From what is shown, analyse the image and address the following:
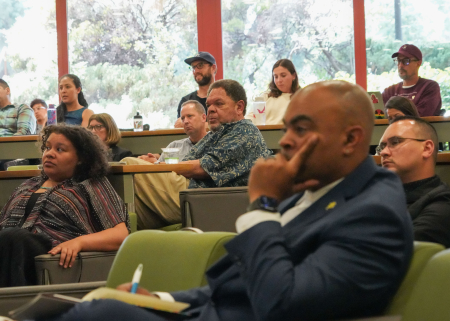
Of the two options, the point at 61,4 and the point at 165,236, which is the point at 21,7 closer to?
the point at 61,4

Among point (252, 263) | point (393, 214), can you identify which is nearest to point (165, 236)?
point (252, 263)

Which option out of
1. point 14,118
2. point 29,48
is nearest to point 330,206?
point 14,118

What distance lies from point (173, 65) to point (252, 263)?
281 inches

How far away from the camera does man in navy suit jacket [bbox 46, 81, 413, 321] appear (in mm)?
1015

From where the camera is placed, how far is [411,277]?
1.08 metres

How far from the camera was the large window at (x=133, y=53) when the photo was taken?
7.95m

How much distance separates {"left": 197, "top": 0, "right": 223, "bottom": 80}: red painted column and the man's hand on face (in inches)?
270

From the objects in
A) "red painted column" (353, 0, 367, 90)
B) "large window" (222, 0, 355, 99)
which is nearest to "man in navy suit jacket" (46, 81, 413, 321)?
"large window" (222, 0, 355, 99)

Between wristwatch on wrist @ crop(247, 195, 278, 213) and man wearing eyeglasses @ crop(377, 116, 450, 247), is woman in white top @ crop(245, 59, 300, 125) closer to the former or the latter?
man wearing eyeglasses @ crop(377, 116, 450, 247)

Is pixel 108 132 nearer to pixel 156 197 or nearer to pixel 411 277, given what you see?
pixel 156 197

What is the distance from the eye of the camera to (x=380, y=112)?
4.57 m

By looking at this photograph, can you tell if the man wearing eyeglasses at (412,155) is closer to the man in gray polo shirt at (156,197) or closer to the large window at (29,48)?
the man in gray polo shirt at (156,197)

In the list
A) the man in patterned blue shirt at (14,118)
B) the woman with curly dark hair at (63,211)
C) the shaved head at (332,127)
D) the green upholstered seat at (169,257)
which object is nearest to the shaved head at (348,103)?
the shaved head at (332,127)

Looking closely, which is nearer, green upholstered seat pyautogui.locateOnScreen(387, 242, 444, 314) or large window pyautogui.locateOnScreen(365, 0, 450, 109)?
green upholstered seat pyautogui.locateOnScreen(387, 242, 444, 314)
